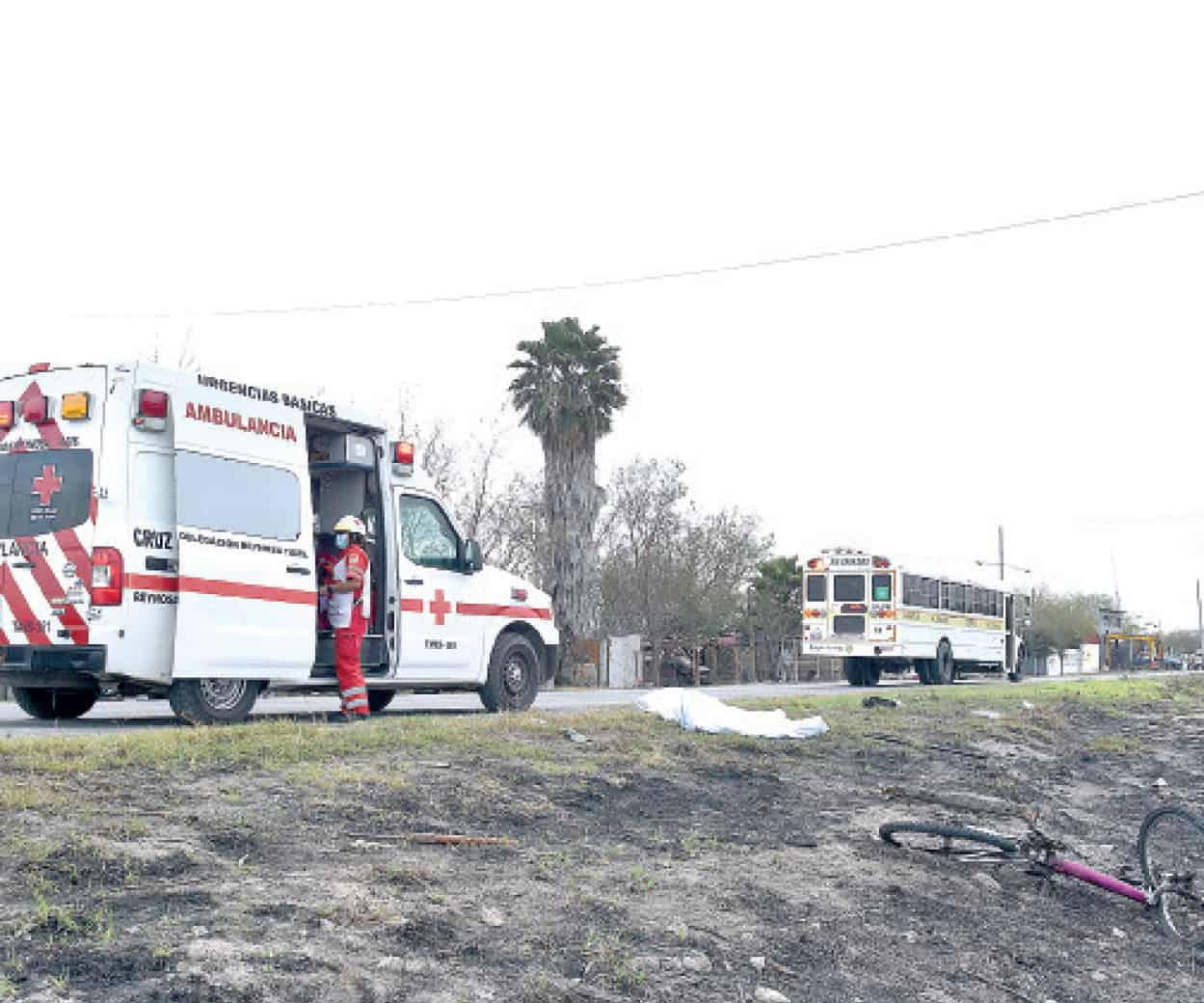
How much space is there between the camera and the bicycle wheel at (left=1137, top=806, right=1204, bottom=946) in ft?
25.0

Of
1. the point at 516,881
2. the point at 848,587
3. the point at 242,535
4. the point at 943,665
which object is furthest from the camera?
the point at 943,665

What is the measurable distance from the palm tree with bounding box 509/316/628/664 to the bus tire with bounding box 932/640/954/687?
10.0 meters

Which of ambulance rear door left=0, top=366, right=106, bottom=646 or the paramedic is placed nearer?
ambulance rear door left=0, top=366, right=106, bottom=646

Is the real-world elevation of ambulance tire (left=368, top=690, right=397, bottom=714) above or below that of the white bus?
below

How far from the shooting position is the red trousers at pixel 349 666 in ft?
37.6

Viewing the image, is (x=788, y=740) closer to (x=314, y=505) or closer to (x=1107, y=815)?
(x=1107, y=815)

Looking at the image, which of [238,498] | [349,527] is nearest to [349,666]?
[349,527]

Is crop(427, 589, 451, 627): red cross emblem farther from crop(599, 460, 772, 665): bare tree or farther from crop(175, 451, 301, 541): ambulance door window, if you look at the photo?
crop(599, 460, 772, 665): bare tree

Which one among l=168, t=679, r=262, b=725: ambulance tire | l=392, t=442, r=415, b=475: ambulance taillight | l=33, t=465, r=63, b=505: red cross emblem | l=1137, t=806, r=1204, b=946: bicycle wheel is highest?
l=392, t=442, r=415, b=475: ambulance taillight

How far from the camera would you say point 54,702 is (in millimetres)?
11781

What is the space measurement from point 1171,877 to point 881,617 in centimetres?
2346

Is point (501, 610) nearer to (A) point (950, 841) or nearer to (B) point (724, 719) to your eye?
(B) point (724, 719)

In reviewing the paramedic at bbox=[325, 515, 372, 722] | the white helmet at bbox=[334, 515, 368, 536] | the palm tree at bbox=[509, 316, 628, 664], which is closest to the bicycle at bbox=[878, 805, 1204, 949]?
the paramedic at bbox=[325, 515, 372, 722]

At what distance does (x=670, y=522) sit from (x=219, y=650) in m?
44.2
